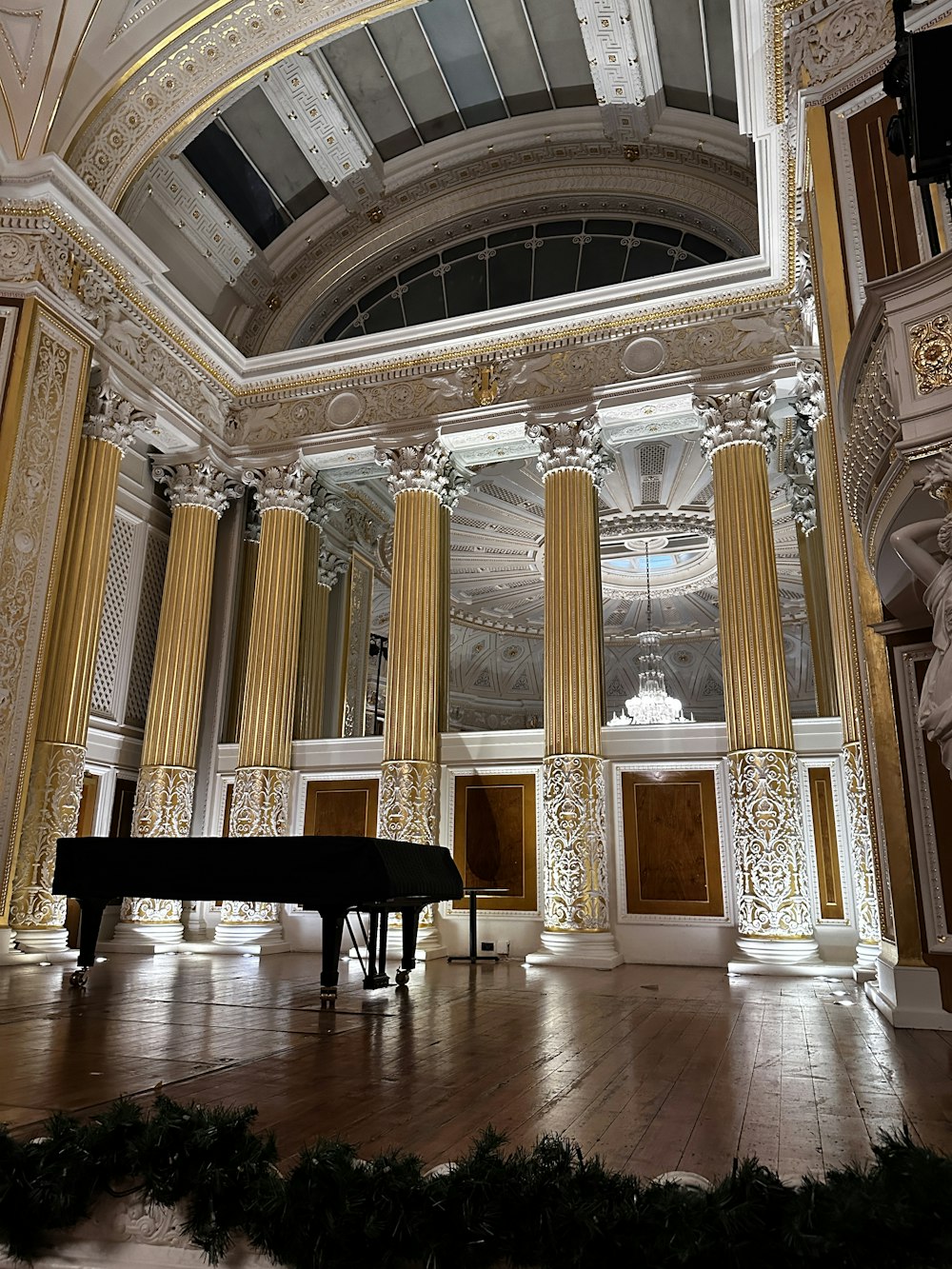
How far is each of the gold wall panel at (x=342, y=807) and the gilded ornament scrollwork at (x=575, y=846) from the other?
2.14 m

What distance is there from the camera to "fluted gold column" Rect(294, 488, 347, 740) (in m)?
11.0

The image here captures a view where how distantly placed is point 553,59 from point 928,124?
8.26 m

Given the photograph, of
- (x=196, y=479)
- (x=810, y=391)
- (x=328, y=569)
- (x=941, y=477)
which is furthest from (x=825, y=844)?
(x=196, y=479)

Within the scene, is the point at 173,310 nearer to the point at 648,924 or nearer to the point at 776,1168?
the point at 648,924

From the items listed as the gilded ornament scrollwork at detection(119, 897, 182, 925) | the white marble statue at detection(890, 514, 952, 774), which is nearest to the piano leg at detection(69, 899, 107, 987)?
the gilded ornament scrollwork at detection(119, 897, 182, 925)

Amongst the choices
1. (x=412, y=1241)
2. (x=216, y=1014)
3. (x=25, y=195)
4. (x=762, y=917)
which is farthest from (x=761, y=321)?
(x=412, y=1241)

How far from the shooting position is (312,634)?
1174 centimetres

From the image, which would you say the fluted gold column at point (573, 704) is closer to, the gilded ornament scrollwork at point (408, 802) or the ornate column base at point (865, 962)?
the gilded ornament scrollwork at point (408, 802)

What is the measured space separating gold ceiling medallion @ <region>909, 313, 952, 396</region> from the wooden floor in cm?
254

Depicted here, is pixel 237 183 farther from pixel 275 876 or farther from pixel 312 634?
pixel 275 876

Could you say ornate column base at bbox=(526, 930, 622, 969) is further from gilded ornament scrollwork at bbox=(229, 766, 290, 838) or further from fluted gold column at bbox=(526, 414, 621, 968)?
gilded ornament scrollwork at bbox=(229, 766, 290, 838)

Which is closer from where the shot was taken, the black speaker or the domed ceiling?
the black speaker

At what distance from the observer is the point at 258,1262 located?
2109 millimetres

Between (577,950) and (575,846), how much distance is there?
36.3 inches
